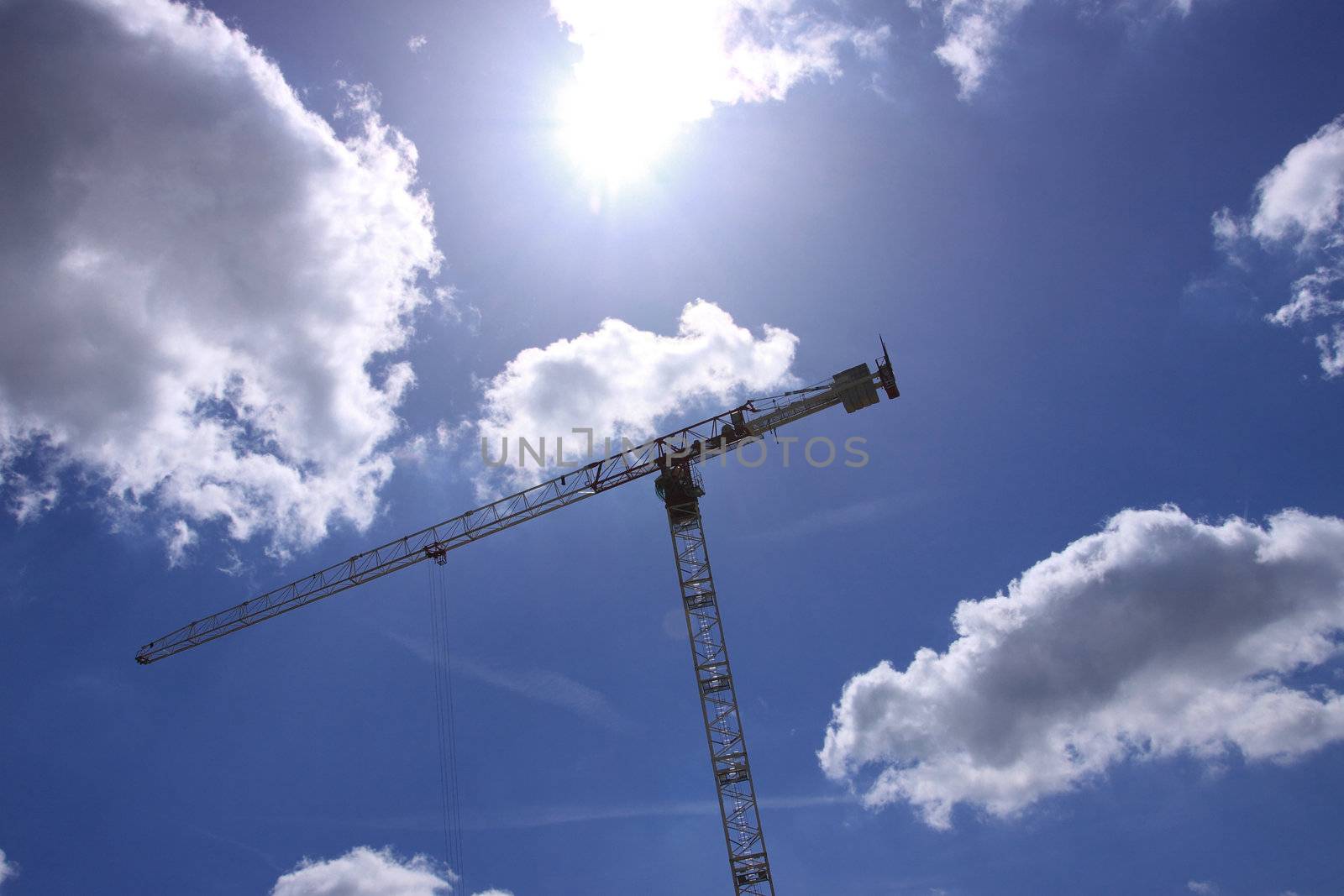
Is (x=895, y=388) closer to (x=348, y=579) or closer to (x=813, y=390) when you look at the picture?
(x=813, y=390)

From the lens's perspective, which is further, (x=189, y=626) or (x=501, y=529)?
(x=189, y=626)

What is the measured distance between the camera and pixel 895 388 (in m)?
63.9

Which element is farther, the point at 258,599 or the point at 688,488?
the point at 258,599

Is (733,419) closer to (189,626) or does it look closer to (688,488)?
(688,488)

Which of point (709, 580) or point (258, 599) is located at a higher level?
point (258, 599)

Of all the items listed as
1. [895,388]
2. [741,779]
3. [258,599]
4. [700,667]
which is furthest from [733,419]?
[258,599]

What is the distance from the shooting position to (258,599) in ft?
279

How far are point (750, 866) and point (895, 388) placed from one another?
35.6m

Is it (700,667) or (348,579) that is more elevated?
(348,579)

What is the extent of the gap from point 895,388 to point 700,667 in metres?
25.0

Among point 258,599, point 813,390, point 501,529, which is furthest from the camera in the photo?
point 258,599

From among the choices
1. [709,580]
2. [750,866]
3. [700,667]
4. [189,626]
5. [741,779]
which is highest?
[189,626]

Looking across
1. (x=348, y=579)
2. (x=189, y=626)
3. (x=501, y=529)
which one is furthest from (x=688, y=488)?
(x=189, y=626)

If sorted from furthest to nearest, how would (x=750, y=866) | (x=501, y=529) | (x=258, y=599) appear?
(x=258, y=599) → (x=501, y=529) → (x=750, y=866)
